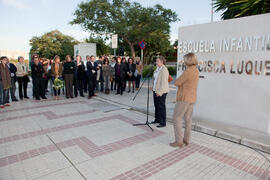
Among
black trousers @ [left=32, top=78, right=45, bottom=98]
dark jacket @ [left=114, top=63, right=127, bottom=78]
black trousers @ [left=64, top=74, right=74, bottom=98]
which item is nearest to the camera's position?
black trousers @ [left=32, top=78, right=45, bottom=98]

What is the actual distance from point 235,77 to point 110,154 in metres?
3.57

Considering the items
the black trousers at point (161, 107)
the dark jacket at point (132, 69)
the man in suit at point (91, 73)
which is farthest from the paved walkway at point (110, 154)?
the dark jacket at point (132, 69)

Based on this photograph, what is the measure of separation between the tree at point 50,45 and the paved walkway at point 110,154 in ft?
101

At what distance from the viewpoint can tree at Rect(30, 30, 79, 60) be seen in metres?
33.3

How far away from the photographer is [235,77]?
16.0 feet

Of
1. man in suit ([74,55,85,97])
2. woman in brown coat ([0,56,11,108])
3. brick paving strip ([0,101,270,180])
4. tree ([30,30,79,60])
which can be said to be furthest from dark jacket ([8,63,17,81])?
tree ([30,30,79,60])

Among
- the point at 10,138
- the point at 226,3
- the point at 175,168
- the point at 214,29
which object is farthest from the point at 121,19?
the point at 175,168

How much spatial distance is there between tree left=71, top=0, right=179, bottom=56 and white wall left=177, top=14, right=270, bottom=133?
1535cm

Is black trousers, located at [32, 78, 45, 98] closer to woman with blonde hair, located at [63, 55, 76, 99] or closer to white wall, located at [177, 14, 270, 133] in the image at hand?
woman with blonde hair, located at [63, 55, 76, 99]

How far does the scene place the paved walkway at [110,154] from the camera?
3.02m

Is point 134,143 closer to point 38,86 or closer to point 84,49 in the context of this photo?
point 38,86

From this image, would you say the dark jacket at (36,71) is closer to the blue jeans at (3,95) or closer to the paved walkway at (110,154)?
the blue jeans at (3,95)

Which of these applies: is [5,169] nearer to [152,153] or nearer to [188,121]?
[152,153]

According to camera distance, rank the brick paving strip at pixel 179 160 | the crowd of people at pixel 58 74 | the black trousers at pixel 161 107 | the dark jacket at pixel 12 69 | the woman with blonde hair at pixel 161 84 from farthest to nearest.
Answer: the dark jacket at pixel 12 69, the crowd of people at pixel 58 74, the black trousers at pixel 161 107, the woman with blonde hair at pixel 161 84, the brick paving strip at pixel 179 160
